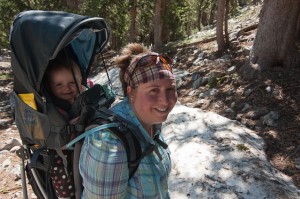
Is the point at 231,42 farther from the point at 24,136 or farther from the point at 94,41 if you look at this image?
the point at 24,136

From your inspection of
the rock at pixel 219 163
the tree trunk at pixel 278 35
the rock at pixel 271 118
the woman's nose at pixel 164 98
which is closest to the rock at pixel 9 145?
the rock at pixel 219 163

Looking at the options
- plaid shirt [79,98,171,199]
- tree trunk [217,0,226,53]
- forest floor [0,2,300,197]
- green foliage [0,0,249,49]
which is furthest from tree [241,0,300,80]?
plaid shirt [79,98,171,199]

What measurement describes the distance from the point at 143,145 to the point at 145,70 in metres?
0.49

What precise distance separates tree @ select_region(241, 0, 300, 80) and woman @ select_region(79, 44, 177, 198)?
6342 mm

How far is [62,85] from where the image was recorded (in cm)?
289

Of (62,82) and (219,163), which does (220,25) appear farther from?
(62,82)

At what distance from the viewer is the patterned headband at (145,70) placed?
6.61 feet

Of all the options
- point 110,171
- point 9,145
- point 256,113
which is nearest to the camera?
point 110,171

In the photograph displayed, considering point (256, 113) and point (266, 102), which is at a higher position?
point (266, 102)

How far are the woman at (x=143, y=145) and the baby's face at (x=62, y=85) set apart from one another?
85 cm

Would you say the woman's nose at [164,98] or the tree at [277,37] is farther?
the tree at [277,37]

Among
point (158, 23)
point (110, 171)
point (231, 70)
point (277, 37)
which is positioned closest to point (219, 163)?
point (110, 171)

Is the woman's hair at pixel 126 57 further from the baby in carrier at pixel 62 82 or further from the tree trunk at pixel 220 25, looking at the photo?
the tree trunk at pixel 220 25

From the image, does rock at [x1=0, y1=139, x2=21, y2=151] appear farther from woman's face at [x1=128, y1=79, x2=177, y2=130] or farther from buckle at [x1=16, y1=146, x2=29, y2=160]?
woman's face at [x1=128, y1=79, x2=177, y2=130]
